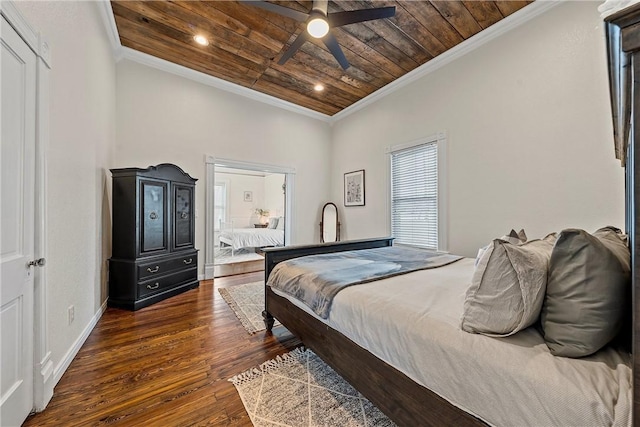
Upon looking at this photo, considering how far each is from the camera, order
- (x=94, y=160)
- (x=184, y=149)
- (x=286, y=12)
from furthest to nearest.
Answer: (x=184, y=149) < (x=94, y=160) < (x=286, y=12)

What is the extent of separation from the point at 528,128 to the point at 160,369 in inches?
160

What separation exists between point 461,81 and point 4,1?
4042mm

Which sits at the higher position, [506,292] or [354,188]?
[354,188]

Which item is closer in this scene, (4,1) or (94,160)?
(4,1)

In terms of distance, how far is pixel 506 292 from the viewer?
38.4 inches

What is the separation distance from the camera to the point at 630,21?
21.6 inches

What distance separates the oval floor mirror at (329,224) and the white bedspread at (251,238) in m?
1.64

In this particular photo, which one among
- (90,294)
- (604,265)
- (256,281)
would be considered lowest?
(256,281)

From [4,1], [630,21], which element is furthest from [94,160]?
[630,21]

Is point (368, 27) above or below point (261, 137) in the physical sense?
above

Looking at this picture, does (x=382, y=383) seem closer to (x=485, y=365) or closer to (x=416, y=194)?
(x=485, y=365)

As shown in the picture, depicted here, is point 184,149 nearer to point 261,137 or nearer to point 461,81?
point 261,137

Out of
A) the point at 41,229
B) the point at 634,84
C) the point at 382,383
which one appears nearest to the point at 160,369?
the point at 41,229

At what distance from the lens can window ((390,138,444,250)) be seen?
3.74 meters
